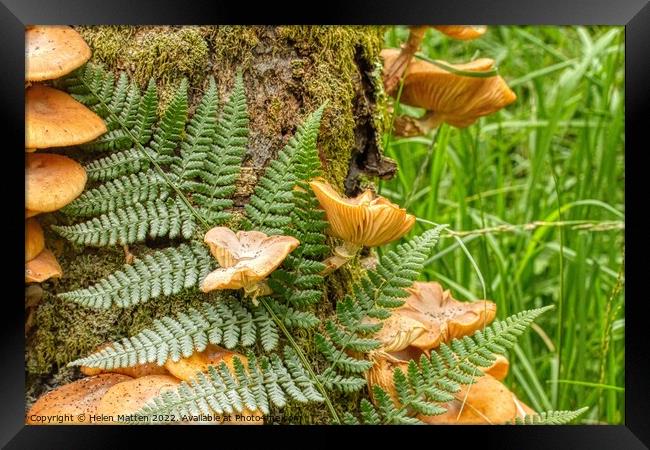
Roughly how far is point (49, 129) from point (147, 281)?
1.64 feet

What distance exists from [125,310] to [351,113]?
0.96 metres

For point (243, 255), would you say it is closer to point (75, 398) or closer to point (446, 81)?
point (75, 398)

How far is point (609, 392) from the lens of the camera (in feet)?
8.72

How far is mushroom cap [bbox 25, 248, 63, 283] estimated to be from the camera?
1849mm

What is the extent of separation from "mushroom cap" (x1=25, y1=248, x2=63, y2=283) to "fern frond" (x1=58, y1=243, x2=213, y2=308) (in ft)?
0.38

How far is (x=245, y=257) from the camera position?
5.45 feet

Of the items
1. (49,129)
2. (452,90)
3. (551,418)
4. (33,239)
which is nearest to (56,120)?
(49,129)

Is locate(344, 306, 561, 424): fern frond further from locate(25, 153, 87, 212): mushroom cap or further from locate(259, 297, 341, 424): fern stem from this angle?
locate(25, 153, 87, 212): mushroom cap

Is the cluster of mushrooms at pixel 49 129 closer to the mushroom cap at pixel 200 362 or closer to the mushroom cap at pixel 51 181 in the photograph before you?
the mushroom cap at pixel 51 181

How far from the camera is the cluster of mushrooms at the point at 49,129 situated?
177 cm

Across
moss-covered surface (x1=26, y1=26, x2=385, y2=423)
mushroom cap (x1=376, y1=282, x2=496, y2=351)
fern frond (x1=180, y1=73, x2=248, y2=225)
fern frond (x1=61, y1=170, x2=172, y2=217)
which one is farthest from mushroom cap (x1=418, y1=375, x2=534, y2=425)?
fern frond (x1=61, y1=170, x2=172, y2=217)

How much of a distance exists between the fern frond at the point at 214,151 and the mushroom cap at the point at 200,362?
0.38 m
